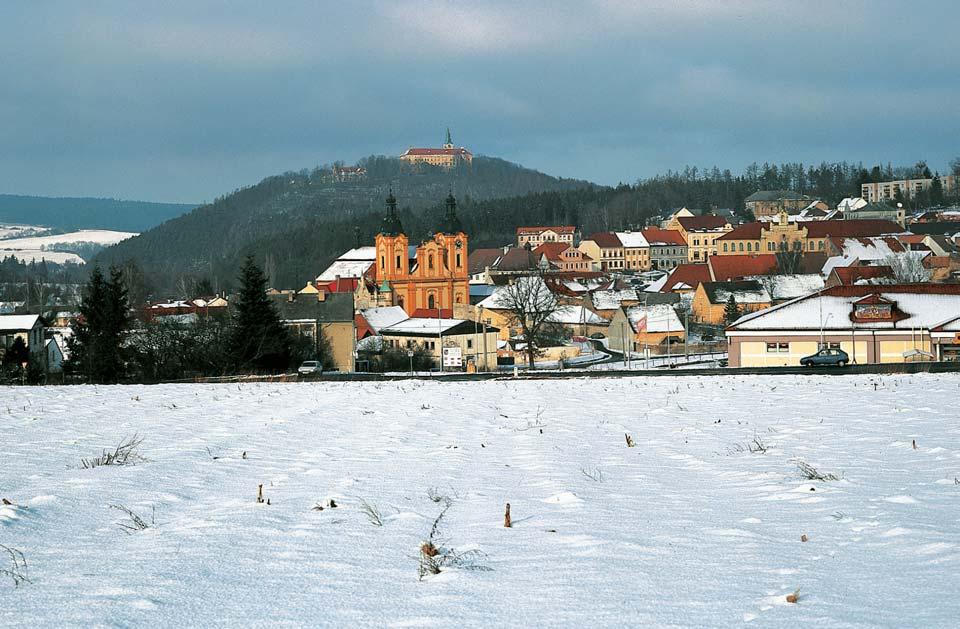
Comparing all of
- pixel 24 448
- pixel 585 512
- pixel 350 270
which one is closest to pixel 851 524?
pixel 585 512

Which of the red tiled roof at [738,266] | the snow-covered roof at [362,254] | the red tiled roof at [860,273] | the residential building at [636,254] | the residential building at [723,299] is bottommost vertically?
the residential building at [723,299]

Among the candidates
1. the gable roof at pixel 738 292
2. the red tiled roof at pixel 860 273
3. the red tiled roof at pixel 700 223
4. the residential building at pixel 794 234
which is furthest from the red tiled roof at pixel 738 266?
the red tiled roof at pixel 700 223

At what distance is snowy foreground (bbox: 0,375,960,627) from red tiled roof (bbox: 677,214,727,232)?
168 meters

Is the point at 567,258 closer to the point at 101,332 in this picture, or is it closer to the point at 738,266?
the point at 738,266

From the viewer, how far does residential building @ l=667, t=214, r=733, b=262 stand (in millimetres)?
177375

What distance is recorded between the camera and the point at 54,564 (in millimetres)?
5754

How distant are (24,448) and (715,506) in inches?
284

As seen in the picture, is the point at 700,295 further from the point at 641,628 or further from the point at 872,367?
the point at 641,628

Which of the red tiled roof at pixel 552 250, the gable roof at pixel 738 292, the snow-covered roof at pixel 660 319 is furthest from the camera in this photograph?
the red tiled roof at pixel 552 250

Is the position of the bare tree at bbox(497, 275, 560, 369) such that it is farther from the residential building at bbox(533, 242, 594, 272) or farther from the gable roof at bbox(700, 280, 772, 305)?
the residential building at bbox(533, 242, 594, 272)

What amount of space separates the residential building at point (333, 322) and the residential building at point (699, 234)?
12072cm

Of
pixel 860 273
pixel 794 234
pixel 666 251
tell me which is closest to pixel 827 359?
pixel 860 273

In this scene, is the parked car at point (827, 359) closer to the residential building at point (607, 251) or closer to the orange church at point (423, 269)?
the orange church at point (423, 269)

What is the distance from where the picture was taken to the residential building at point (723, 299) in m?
89.5
